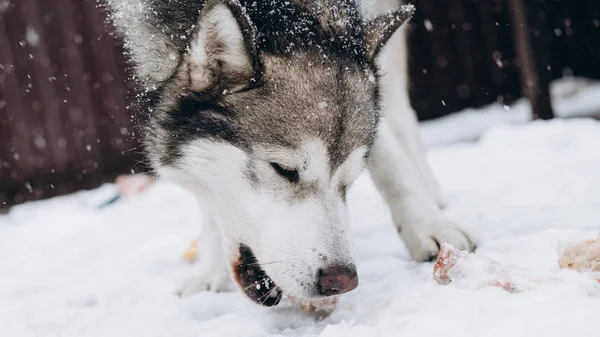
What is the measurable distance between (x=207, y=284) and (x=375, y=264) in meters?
0.72

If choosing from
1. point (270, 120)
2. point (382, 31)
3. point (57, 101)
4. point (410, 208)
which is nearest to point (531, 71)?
point (410, 208)

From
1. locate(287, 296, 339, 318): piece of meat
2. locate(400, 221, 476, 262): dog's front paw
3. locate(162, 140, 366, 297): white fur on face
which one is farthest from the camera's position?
locate(400, 221, 476, 262): dog's front paw

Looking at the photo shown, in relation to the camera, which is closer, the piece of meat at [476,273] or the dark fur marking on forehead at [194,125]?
Result: the piece of meat at [476,273]

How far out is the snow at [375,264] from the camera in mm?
1568

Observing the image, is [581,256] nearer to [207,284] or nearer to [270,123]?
[270,123]

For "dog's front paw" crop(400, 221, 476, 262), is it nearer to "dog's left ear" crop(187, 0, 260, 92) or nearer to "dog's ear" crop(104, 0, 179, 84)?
"dog's left ear" crop(187, 0, 260, 92)

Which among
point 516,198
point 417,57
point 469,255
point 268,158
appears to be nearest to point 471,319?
point 469,255

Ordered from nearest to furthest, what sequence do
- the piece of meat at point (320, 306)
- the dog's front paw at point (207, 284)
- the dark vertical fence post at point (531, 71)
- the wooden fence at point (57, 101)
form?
1. the piece of meat at point (320, 306)
2. the dog's front paw at point (207, 284)
3. the dark vertical fence post at point (531, 71)
4. the wooden fence at point (57, 101)

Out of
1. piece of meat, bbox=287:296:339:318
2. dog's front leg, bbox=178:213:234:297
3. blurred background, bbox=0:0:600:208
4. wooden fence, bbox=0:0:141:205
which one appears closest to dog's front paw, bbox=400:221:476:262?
piece of meat, bbox=287:296:339:318

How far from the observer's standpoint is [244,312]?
2037 millimetres

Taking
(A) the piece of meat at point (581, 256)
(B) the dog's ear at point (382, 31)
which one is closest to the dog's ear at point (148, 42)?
(B) the dog's ear at point (382, 31)

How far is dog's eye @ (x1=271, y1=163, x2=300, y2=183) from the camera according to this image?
6.28ft

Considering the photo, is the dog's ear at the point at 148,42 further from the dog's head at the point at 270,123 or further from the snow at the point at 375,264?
the snow at the point at 375,264

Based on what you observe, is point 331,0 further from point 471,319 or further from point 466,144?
point 466,144
